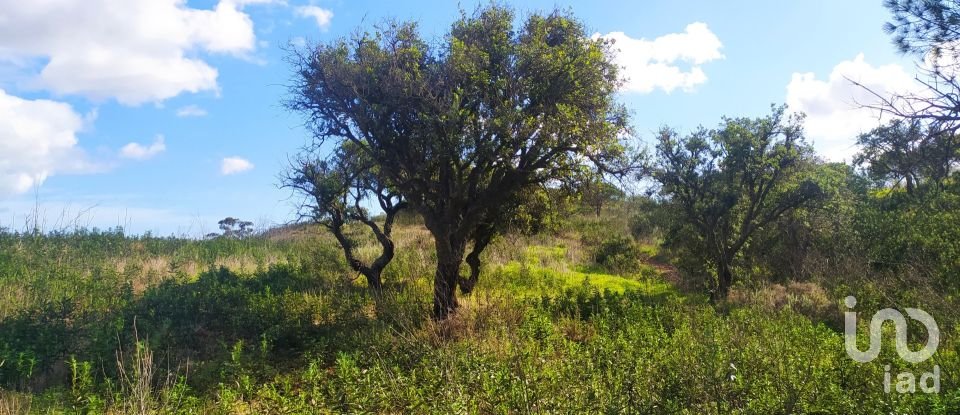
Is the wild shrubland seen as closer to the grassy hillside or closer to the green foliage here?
the grassy hillside

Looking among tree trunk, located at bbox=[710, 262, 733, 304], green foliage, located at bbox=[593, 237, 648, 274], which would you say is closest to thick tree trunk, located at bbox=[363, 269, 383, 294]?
tree trunk, located at bbox=[710, 262, 733, 304]

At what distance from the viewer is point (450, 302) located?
11000 millimetres

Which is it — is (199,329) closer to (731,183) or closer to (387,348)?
(387,348)

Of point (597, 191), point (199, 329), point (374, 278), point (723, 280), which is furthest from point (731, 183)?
point (199, 329)

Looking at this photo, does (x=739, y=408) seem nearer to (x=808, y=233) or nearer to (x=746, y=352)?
(x=746, y=352)

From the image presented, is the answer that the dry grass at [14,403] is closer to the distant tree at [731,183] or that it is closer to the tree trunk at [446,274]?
the tree trunk at [446,274]

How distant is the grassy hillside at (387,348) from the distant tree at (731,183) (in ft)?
6.53

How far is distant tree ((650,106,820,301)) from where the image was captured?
15.6m

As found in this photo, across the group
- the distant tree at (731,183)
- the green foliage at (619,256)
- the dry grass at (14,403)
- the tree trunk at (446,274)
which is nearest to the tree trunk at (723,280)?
the distant tree at (731,183)

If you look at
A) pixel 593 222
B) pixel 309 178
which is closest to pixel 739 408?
pixel 309 178

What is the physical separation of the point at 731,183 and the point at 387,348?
11988 millimetres

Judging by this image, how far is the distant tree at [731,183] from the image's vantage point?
1558 centimetres

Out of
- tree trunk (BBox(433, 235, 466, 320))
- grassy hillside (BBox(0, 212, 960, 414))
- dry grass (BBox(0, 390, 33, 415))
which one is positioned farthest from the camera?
tree trunk (BBox(433, 235, 466, 320))

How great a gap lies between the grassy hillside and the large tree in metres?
2.33
